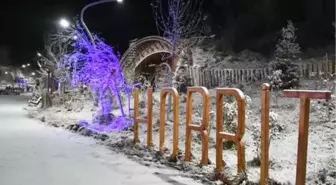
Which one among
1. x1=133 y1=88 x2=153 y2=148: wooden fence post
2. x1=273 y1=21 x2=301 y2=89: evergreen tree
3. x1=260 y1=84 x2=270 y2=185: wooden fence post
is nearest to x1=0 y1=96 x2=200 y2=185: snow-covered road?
x1=133 y1=88 x2=153 y2=148: wooden fence post

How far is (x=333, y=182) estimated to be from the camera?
7680 millimetres

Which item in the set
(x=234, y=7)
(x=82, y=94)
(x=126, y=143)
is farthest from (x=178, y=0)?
(x=234, y=7)

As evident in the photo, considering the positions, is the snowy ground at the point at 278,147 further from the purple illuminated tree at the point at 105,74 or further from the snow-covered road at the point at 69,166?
the purple illuminated tree at the point at 105,74

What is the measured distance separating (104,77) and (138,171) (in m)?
9.29

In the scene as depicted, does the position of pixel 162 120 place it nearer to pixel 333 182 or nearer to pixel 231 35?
pixel 333 182

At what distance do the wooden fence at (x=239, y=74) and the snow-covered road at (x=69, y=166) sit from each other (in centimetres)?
1391

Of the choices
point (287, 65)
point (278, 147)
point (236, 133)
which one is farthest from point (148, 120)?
point (287, 65)

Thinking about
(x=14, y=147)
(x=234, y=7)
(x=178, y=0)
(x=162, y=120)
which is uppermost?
(x=234, y=7)

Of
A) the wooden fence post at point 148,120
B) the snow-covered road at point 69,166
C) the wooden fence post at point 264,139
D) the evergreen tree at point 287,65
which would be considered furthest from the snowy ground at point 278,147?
the evergreen tree at point 287,65

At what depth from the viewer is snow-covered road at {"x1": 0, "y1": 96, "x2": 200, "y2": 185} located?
27.1 ft

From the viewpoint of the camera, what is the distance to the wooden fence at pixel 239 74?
23.4 metres

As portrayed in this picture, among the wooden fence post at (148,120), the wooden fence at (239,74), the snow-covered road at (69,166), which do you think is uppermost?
the wooden fence at (239,74)

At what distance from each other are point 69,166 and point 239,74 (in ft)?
61.0

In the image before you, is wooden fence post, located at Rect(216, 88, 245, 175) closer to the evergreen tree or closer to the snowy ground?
the snowy ground
